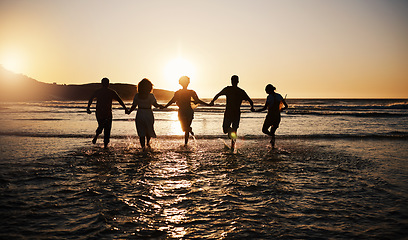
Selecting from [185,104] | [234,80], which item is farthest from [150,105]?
[234,80]

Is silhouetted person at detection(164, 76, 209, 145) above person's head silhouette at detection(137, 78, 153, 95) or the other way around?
the other way around

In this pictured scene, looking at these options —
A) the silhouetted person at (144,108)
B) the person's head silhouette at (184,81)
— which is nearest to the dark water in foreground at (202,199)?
the silhouetted person at (144,108)

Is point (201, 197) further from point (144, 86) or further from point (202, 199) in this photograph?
point (144, 86)

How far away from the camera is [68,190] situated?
4.26 meters

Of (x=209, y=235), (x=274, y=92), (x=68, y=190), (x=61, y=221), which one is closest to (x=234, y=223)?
(x=209, y=235)

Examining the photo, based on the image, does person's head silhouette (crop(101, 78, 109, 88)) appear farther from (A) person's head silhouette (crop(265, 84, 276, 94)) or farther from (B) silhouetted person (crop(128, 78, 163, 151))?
(A) person's head silhouette (crop(265, 84, 276, 94))

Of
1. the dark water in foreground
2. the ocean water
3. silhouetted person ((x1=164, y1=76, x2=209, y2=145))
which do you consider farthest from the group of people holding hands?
the dark water in foreground

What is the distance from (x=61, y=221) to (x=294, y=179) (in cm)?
374

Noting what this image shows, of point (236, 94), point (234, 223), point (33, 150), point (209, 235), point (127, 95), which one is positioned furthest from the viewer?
Answer: point (127, 95)

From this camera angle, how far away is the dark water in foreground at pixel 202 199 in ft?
9.59

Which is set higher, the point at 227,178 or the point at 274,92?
the point at 274,92

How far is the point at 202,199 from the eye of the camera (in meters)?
3.87

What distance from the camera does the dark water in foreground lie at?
2924 millimetres

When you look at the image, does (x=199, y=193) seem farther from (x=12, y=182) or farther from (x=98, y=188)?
(x=12, y=182)
